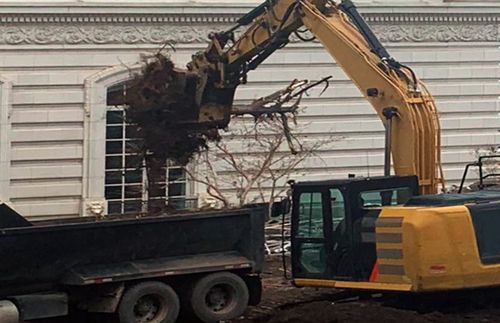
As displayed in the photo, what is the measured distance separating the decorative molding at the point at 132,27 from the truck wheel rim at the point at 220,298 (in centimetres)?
1625

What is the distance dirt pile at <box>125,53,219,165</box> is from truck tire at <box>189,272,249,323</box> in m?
5.05

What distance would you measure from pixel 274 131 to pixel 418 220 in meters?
16.2

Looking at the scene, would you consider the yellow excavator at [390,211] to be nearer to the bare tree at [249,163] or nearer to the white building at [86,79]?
the bare tree at [249,163]

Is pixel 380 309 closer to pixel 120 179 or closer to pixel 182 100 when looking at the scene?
pixel 182 100

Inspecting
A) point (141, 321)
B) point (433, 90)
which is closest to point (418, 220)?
point (141, 321)

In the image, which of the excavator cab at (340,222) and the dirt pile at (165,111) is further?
the dirt pile at (165,111)

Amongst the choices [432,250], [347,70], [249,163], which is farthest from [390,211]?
[249,163]

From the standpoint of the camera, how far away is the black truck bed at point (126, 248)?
11.5m

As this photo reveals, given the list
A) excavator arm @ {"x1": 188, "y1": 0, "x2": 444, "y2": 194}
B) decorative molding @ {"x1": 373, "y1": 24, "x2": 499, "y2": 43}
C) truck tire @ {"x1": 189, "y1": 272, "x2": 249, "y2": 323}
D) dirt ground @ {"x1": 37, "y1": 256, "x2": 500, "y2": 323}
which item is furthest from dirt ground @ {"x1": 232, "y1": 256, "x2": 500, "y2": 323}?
decorative molding @ {"x1": 373, "y1": 24, "x2": 499, "y2": 43}

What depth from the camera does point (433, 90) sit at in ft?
102

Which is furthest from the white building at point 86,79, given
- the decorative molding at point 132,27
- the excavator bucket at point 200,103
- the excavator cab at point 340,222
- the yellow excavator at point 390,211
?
the excavator cab at point 340,222

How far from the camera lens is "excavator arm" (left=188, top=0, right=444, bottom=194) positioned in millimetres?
12875

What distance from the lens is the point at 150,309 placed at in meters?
12.1

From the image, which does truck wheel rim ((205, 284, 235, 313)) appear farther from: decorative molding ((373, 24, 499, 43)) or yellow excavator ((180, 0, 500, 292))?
decorative molding ((373, 24, 499, 43))
